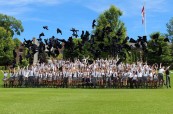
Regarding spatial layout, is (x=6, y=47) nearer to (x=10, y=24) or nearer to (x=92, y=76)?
(x=10, y=24)

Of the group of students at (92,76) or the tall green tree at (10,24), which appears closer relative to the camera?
the group of students at (92,76)

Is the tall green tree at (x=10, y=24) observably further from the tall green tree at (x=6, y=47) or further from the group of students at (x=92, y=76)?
the group of students at (x=92, y=76)

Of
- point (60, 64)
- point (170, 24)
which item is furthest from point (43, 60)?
point (170, 24)

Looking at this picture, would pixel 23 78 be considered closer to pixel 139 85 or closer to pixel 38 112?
pixel 139 85

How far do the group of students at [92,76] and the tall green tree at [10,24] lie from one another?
75997 mm

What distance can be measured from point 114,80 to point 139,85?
2.21m

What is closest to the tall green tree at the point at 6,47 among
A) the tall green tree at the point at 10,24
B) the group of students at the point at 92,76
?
the tall green tree at the point at 10,24

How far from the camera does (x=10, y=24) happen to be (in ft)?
379

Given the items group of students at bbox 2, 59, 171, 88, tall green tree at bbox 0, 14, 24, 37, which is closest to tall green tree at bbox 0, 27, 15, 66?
tall green tree at bbox 0, 14, 24, 37

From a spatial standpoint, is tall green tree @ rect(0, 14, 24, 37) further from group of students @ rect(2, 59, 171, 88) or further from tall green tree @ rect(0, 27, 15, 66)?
group of students @ rect(2, 59, 171, 88)

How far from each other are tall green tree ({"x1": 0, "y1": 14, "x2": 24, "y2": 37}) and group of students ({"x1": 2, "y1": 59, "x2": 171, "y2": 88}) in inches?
2992

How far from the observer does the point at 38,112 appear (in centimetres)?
1475

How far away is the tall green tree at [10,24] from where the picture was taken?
114m

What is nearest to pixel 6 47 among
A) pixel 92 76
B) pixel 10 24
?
pixel 10 24
